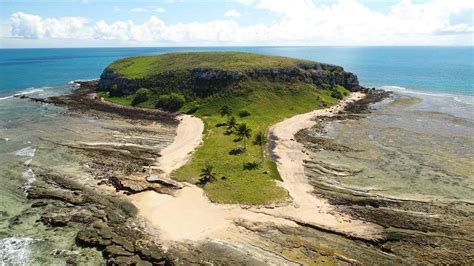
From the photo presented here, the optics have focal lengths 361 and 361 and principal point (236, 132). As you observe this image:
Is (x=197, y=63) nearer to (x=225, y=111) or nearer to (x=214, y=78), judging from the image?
(x=214, y=78)

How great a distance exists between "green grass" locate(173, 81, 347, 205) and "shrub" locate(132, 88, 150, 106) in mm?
23992

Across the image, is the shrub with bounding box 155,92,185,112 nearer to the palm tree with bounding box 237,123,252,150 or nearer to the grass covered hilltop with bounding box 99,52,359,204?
the grass covered hilltop with bounding box 99,52,359,204

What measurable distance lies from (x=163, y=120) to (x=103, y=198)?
51899mm

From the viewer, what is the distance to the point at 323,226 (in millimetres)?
52781

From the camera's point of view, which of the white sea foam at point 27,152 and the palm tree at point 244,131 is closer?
the white sea foam at point 27,152

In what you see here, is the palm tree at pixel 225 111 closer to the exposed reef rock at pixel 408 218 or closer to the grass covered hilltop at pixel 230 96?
the grass covered hilltop at pixel 230 96

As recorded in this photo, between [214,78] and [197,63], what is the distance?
20.7 metres

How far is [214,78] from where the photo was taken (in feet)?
438

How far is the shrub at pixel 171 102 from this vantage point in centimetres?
12350

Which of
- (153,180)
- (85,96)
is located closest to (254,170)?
(153,180)

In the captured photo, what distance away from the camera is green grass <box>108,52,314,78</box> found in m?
142

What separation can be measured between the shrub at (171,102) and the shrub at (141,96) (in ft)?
28.4

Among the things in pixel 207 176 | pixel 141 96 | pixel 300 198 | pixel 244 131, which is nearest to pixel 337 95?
pixel 244 131

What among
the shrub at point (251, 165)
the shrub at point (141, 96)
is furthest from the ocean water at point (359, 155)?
the shrub at point (141, 96)
